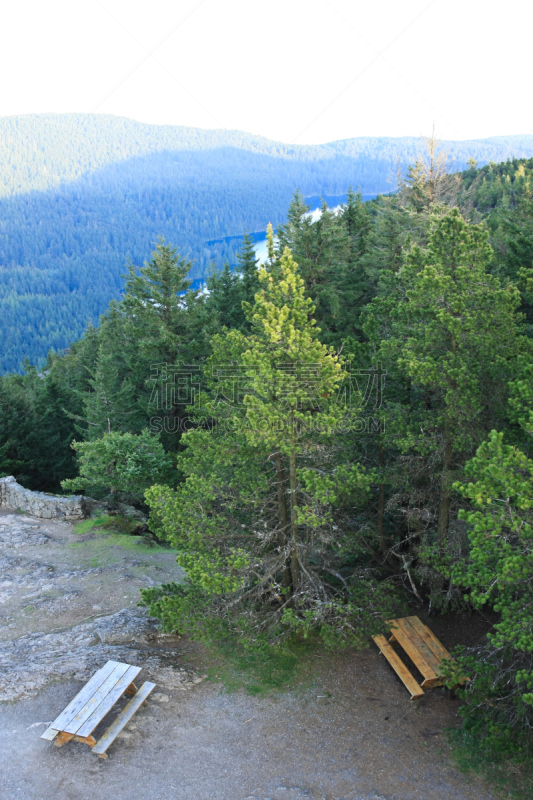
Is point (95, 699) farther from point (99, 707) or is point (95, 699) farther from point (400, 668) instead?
point (400, 668)

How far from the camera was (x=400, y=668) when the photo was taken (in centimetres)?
1122

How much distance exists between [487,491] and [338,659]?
20.9 feet

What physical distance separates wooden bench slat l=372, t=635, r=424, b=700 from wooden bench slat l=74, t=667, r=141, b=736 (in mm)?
5430

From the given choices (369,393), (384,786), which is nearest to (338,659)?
(384,786)

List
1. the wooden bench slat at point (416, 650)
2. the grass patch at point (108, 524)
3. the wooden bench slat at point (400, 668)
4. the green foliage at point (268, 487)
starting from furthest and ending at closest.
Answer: the grass patch at point (108, 524) → the wooden bench slat at point (416, 650) → the wooden bench slat at point (400, 668) → the green foliage at point (268, 487)

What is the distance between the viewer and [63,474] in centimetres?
3453

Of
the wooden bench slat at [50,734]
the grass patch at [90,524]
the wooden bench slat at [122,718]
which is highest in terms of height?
the wooden bench slat at [50,734]

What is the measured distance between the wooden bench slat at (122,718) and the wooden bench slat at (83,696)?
0.59m

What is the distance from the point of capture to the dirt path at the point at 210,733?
328 inches

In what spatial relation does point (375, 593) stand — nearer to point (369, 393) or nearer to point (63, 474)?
point (369, 393)

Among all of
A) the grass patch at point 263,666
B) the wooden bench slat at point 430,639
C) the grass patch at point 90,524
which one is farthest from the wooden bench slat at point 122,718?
the grass patch at point 90,524

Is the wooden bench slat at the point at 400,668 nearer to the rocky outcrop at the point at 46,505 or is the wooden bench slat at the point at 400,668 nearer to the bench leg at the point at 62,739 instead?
the bench leg at the point at 62,739

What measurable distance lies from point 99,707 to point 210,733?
2.06m

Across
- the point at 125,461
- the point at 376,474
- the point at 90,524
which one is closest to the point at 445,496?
the point at 376,474
